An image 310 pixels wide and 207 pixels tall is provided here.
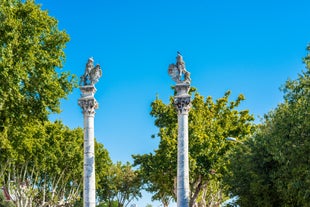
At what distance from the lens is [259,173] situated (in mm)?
32594

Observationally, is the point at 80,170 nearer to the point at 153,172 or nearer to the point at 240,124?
the point at 153,172

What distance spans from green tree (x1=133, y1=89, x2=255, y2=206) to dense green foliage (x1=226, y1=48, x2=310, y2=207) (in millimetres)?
8332

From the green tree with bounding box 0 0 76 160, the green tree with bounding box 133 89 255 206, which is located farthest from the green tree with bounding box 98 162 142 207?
the green tree with bounding box 0 0 76 160

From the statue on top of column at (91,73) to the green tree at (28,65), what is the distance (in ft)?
11.8

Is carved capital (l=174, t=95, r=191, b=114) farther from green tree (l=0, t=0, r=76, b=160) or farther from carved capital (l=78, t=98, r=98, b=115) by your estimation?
green tree (l=0, t=0, r=76, b=160)

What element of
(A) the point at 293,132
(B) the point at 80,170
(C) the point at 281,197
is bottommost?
→ (C) the point at 281,197

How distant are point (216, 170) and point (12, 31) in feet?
68.8

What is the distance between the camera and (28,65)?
31188mm

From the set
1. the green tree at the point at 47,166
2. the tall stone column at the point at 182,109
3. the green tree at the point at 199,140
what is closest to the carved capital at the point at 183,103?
the tall stone column at the point at 182,109

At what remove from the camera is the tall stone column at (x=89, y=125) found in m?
28.4

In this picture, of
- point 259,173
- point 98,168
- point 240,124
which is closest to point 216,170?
point 240,124

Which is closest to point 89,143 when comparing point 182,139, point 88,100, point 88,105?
point 88,105

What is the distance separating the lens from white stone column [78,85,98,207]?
93.2ft

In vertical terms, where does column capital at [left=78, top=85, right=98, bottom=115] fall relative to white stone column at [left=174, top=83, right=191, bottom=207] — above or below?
above
